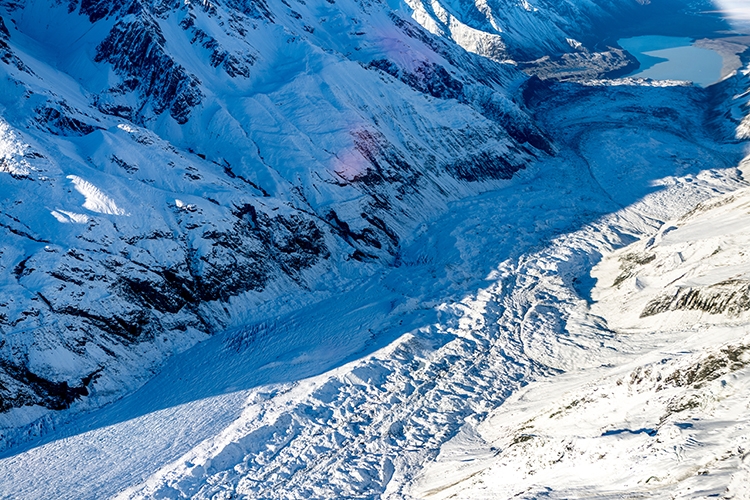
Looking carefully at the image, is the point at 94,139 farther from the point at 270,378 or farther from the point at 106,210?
the point at 270,378

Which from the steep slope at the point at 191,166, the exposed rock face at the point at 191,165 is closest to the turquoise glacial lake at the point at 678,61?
the steep slope at the point at 191,166

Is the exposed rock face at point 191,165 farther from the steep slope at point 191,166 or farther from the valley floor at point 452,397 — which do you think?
the valley floor at point 452,397

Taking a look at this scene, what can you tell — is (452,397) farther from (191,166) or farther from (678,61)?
(678,61)

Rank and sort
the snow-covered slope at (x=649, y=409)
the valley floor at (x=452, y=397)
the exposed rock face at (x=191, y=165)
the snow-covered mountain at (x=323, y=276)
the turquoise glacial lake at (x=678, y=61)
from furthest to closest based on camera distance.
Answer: the turquoise glacial lake at (x=678, y=61) < the exposed rock face at (x=191, y=165) < the snow-covered mountain at (x=323, y=276) < the valley floor at (x=452, y=397) < the snow-covered slope at (x=649, y=409)

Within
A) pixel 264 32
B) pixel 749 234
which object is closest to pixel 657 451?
pixel 749 234

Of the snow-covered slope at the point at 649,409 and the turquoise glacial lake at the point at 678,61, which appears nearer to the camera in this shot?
the snow-covered slope at the point at 649,409

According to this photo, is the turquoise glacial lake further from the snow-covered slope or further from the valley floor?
the snow-covered slope

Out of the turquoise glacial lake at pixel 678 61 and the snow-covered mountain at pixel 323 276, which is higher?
the turquoise glacial lake at pixel 678 61
